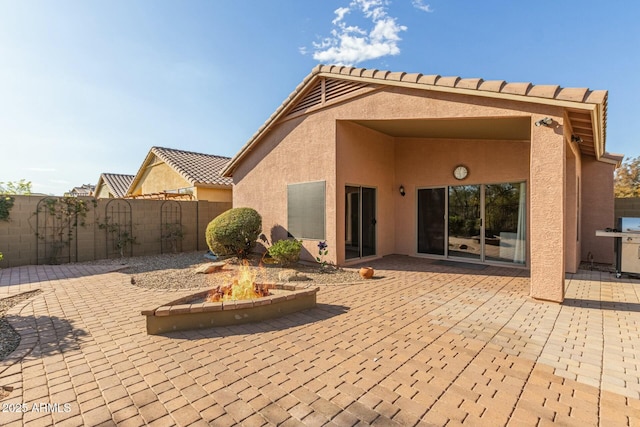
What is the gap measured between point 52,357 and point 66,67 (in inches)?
364

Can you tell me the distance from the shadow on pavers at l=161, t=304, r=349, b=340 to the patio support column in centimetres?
421

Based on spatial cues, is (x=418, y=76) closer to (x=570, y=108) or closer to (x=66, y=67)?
(x=570, y=108)

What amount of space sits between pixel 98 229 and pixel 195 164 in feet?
28.2

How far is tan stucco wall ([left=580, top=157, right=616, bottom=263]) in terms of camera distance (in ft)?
34.0

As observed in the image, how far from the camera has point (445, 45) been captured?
473 inches

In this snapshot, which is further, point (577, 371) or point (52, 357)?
point (52, 357)

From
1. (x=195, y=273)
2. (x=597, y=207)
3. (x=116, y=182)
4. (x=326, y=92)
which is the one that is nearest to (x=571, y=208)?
(x=597, y=207)

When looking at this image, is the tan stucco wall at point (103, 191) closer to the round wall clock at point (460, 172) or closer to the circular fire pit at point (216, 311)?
the circular fire pit at point (216, 311)

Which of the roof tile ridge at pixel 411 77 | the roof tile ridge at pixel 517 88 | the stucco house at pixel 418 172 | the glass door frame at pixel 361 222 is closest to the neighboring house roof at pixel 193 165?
the stucco house at pixel 418 172

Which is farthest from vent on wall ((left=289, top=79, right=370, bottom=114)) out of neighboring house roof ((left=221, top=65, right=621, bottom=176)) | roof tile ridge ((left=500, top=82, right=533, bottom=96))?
roof tile ridge ((left=500, top=82, right=533, bottom=96))

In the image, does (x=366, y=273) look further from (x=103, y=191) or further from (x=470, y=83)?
(x=103, y=191)

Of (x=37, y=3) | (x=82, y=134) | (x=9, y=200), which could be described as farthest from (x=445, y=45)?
(x=9, y=200)

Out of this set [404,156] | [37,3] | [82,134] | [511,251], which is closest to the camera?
[37,3]

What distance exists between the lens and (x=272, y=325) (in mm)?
4961
